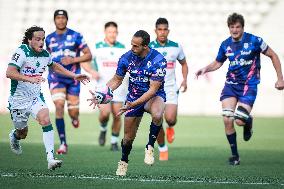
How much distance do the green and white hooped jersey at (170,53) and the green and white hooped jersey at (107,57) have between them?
2.43m

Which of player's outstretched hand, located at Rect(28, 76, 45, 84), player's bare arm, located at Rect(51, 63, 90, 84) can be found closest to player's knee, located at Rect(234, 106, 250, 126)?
player's bare arm, located at Rect(51, 63, 90, 84)

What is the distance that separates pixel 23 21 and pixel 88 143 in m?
19.4

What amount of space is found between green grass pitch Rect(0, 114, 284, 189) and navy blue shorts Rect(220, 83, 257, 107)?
3.42ft

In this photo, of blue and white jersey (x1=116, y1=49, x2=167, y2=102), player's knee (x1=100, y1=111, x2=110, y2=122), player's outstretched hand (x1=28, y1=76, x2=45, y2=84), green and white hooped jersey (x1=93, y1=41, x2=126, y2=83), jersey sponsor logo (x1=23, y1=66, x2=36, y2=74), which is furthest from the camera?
green and white hooped jersey (x1=93, y1=41, x2=126, y2=83)

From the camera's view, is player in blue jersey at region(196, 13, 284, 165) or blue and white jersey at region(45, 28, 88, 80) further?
blue and white jersey at region(45, 28, 88, 80)

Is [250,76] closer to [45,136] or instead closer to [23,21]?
[45,136]

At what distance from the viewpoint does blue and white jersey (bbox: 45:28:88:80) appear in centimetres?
1578

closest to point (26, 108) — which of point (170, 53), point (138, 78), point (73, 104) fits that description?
point (138, 78)

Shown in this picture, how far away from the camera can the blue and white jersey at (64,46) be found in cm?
1578

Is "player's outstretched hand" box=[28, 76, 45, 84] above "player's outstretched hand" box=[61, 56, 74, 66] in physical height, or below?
below

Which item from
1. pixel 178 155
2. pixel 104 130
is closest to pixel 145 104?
pixel 178 155

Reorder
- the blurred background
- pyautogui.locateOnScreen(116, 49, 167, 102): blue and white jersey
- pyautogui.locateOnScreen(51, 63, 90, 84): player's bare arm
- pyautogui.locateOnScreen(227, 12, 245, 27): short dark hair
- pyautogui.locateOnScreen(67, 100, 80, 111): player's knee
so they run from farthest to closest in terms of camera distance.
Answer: the blurred background → pyautogui.locateOnScreen(67, 100, 80, 111): player's knee → pyautogui.locateOnScreen(227, 12, 245, 27): short dark hair → pyautogui.locateOnScreen(51, 63, 90, 84): player's bare arm → pyautogui.locateOnScreen(116, 49, 167, 102): blue and white jersey

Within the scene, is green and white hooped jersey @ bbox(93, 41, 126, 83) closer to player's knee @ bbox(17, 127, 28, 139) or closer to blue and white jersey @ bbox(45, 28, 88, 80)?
blue and white jersey @ bbox(45, 28, 88, 80)

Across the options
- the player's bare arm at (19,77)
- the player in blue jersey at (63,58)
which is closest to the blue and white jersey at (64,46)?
the player in blue jersey at (63,58)
